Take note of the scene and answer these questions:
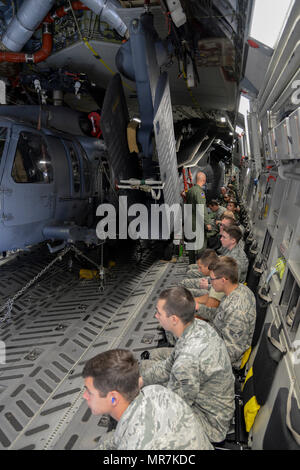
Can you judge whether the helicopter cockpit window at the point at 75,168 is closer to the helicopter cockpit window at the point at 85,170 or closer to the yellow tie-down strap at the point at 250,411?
the helicopter cockpit window at the point at 85,170

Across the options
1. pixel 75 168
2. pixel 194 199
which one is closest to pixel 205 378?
pixel 194 199

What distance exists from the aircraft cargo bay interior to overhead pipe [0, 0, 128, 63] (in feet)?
0.07

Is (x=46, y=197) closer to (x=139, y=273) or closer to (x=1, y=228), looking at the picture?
(x=1, y=228)

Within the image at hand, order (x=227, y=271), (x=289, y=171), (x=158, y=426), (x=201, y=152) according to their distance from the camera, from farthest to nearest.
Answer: (x=201, y=152) → (x=289, y=171) → (x=227, y=271) → (x=158, y=426)

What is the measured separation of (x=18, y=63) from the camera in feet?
19.7

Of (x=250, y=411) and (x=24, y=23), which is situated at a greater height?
(x=24, y=23)

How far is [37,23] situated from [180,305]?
5287 millimetres

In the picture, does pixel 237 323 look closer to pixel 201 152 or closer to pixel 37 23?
pixel 37 23

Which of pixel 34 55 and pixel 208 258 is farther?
pixel 34 55

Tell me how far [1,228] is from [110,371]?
2.91m

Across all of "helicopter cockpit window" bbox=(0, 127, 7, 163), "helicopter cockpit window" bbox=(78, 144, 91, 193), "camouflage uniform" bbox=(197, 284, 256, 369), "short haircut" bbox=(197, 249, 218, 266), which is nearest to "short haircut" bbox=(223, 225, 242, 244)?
"short haircut" bbox=(197, 249, 218, 266)

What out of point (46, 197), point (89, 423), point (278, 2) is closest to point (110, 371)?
point (89, 423)

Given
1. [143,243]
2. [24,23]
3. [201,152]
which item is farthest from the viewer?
[201,152]

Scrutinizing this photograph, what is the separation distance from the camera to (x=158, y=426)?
1.25 metres
